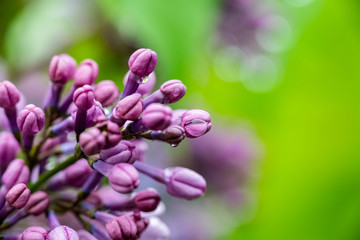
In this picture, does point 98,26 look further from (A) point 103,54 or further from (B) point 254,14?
(B) point 254,14

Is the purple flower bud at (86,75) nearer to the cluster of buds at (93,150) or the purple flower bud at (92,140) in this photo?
the cluster of buds at (93,150)

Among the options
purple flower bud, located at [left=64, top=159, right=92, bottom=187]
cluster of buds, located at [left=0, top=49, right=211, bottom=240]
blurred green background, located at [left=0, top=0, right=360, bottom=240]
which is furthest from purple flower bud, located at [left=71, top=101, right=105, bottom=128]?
blurred green background, located at [left=0, top=0, right=360, bottom=240]

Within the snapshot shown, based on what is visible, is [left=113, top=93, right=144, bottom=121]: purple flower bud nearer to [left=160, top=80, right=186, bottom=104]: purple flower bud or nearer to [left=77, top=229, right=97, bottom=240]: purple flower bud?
[left=160, top=80, right=186, bottom=104]: purple flower bud

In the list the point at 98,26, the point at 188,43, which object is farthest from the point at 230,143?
the point at 98,26

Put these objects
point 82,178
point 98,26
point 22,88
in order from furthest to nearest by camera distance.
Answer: point 98,26 → point 22,88 → point 82,178

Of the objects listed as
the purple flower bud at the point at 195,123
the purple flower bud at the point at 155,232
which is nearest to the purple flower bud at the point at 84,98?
the purple flower bud at the point at 195,123

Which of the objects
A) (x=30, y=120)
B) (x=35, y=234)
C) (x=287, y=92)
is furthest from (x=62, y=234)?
(x=287, y=92)
